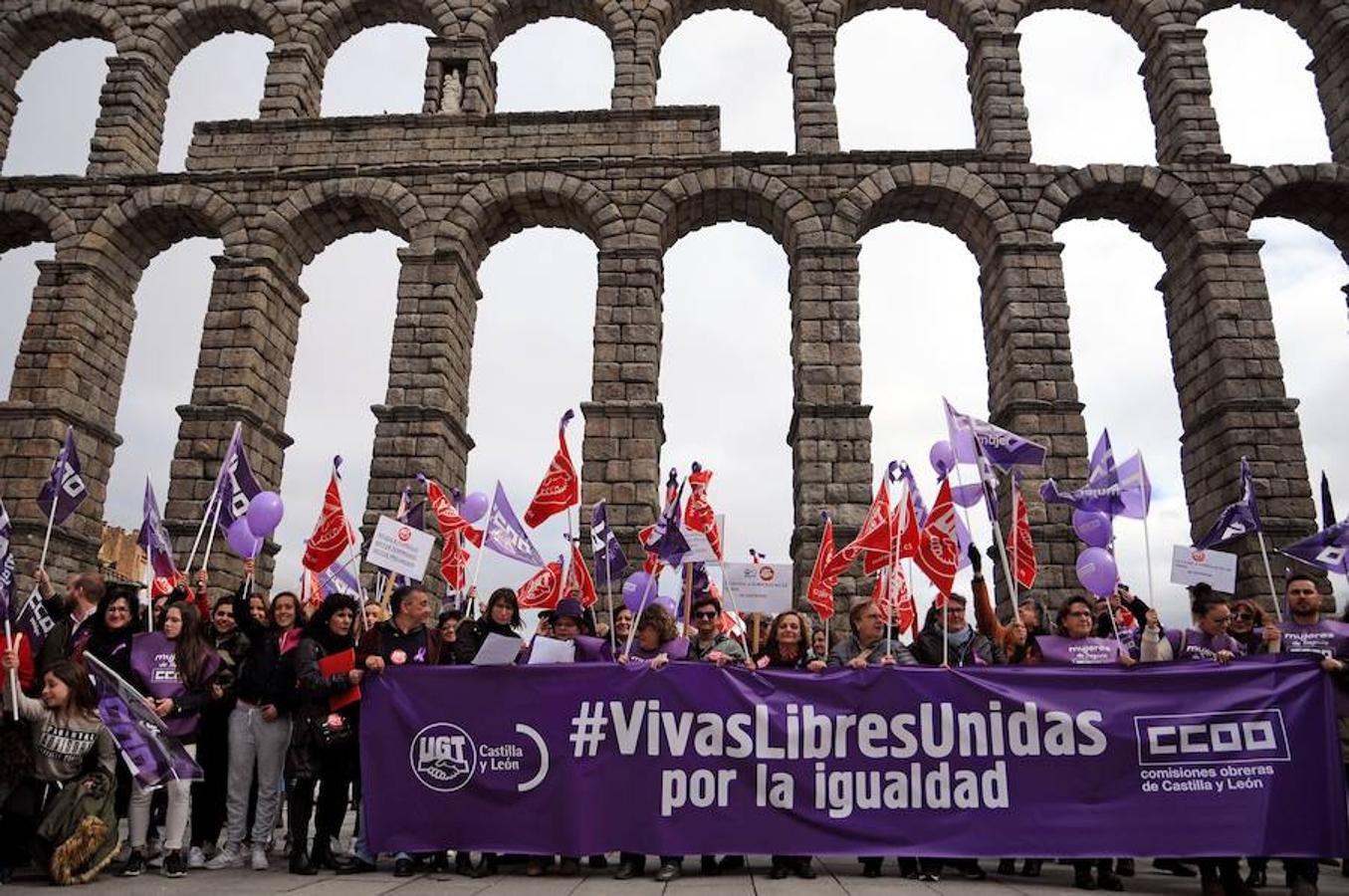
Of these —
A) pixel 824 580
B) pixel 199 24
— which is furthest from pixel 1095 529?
pixel 199 24

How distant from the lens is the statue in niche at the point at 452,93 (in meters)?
18.0

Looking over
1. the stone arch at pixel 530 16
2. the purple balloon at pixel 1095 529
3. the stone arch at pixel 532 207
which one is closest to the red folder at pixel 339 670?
the purple balloon at pixel 1095 529

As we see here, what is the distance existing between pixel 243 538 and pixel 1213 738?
10.3 m

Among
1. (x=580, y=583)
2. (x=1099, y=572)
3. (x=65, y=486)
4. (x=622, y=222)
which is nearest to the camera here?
(x=65, y=486)

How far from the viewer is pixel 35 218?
1756cm

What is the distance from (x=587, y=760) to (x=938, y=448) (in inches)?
267

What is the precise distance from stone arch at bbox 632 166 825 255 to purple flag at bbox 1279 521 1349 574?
31.2 ft

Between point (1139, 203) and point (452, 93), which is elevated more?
point (452, 93)

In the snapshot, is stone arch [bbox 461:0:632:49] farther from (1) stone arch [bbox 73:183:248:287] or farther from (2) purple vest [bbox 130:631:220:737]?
(2) purple vest [bbox 130:631:220:737]

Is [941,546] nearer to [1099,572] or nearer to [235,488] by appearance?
[1099,572]

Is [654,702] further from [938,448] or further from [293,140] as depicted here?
[293,140]

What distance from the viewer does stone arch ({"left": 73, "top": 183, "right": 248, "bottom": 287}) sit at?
55.8 ft

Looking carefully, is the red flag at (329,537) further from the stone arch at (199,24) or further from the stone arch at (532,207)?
the stone arch at (199,24)

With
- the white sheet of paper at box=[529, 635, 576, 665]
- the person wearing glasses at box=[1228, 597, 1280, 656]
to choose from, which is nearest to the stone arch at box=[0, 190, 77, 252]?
the white sheet of paper at box=[529, 635, 576, 665]
